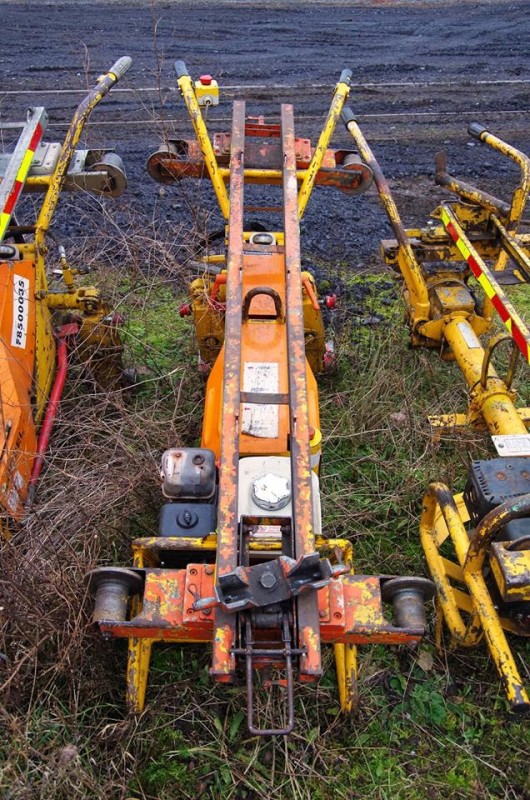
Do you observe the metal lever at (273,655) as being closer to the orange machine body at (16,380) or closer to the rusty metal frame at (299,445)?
the rusty metal frame at (299,445)

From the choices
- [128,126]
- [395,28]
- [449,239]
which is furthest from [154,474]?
[395,28]

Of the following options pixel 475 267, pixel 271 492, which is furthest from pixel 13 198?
pixel 475 267

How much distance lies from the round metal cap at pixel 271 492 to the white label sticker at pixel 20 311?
1.60 meters

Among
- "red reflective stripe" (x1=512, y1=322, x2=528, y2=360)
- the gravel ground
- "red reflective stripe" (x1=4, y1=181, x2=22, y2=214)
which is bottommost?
"red reflective stripe" (x1=512, y1=322, x2=528, y2=360)

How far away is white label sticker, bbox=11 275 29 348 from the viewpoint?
3.32m

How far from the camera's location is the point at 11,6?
1492 centimetres

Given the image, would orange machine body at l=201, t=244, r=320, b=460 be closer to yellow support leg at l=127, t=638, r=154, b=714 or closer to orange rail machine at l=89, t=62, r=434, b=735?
orange rail machine at l=89, t=62, r=434, b=735

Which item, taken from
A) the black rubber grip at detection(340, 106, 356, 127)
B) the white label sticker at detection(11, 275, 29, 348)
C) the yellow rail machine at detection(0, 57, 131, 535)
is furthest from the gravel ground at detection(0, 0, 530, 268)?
the white label sticker at detection(11, 275, 29, 348)

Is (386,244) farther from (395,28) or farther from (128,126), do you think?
(395,28)

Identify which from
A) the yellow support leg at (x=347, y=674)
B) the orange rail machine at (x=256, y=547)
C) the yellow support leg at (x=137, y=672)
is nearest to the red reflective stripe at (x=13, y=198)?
the orange rail machine at (x=256, y=547)

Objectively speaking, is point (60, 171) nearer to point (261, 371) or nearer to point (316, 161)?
point (316, 161)

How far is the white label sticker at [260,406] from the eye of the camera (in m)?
2.67

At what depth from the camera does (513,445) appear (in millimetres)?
2975

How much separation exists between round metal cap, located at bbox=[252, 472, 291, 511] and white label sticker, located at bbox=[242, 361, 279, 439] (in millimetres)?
301
